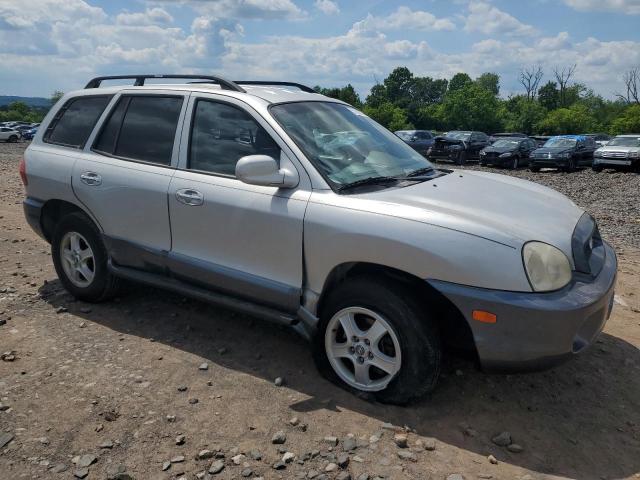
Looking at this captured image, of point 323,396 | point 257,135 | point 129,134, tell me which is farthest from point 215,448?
point 129,134

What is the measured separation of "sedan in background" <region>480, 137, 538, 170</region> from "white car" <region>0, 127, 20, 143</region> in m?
34.6

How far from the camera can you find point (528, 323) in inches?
112

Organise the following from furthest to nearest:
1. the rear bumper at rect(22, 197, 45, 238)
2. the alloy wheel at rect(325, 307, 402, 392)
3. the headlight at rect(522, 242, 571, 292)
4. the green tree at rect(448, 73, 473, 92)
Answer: the green tree at rect(448, 73, 473, 92) < the rear bumper at rect(22, 197, 45, 238) < the alloy wheel at rect(325, 307, 402, 392) < the headlight at rect(522, 242, 571, 292)

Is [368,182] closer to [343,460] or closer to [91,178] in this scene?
[343,460]

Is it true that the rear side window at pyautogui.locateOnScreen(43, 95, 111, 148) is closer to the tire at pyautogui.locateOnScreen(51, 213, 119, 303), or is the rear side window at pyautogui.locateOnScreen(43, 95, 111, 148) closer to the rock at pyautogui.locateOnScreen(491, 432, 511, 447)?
the tire at pyautogui.locateOnScreen(51, 213, 119, 303)

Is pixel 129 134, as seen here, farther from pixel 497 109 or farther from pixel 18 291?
pixel 497 109

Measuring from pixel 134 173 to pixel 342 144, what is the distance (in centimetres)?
161

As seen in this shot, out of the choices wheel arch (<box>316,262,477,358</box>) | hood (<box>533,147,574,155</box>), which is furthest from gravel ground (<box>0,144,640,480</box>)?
hood (<box>533,147,574,155</box>)

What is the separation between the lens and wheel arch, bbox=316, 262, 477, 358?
3162mm

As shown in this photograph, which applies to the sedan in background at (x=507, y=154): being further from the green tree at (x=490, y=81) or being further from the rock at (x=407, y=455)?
the green tree at (x=490, y=81)

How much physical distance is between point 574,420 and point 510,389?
43 centimetres

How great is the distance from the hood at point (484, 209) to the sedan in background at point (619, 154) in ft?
67.1

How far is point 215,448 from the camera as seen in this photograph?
2.98 metres

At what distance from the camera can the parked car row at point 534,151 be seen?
22.1 metres
